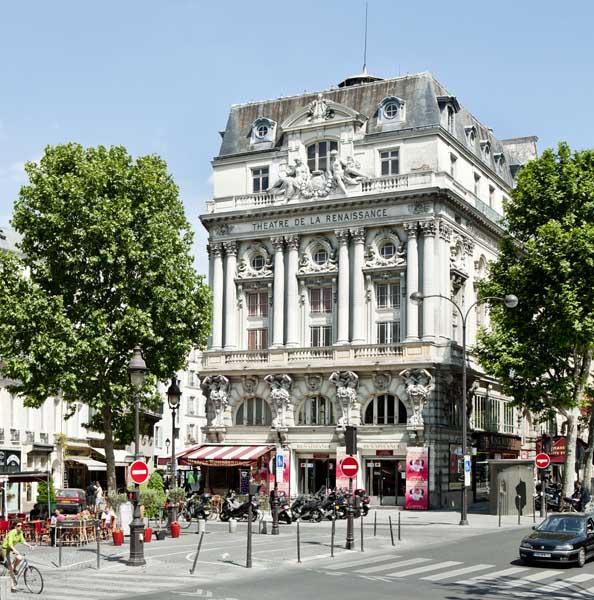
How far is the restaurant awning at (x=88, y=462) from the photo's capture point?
67750 mm

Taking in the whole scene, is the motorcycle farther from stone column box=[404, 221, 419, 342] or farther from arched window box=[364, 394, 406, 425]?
stone column box=[404, 221, 419, 342]

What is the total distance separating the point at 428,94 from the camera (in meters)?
63.3

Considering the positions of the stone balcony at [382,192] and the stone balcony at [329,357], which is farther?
the stone balcony at [382,192]

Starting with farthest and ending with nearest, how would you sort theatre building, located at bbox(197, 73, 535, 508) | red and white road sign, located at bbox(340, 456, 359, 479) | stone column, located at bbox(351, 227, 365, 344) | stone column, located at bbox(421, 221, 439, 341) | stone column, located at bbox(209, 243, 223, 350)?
stone column, located at bbox(209, 243, 223, 350) < stone column, located at bbox(351, 227, 365, 344) < theatre building, located at bbox(197, 73, 535, 508) < stone column, located at bbox(421, 221, 439, 341) < red and white road sign, located at bbox(340, 456, 359, 479)

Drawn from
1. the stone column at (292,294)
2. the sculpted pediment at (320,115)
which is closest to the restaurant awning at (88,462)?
the stone column at (292,294)

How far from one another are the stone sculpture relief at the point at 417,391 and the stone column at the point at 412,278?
2039 millimetres

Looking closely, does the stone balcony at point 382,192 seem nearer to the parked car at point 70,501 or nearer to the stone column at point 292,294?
the stone column at point 292,294

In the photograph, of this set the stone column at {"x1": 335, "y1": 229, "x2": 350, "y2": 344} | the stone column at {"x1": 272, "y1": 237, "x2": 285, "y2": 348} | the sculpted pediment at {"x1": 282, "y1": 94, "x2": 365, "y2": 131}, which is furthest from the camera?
the stone column at {"x1": 272, "y1": 237, "x2": 285, "y2": 348}

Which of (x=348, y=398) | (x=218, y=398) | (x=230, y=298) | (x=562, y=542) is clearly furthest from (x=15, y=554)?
(x=230, y=298)

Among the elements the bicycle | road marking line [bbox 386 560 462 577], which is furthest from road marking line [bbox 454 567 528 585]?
the bicycle

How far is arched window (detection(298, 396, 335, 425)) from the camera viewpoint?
204 ft

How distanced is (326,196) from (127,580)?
39.9 m

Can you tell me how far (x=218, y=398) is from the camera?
64.9 meters

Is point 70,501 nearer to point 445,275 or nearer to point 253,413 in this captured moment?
point 253,413
